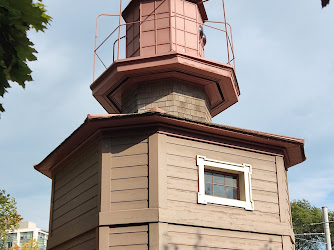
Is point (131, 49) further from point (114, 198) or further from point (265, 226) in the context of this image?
point (265, 226)

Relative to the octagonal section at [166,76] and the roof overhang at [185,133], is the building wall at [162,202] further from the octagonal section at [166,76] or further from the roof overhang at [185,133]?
the octagonal section at [166,76]

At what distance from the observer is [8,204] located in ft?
80.8

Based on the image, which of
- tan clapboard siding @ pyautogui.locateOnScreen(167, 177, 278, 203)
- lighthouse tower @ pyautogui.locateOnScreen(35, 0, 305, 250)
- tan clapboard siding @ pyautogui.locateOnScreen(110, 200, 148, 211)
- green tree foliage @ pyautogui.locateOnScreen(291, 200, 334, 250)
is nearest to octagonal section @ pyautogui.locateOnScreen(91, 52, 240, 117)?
lighthouse tower @ pyautogui.locateOnScreen(35, 0, 305, 250)

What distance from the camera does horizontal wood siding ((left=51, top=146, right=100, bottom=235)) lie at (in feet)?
40.0

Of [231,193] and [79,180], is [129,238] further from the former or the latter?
[231,193]

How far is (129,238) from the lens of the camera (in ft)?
36.4

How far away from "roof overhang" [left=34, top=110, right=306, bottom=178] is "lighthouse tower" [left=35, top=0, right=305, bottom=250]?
0.08ft

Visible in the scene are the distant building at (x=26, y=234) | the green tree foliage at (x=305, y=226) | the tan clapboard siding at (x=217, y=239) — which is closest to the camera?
the tan clapboard siding at (x=217, y=239)

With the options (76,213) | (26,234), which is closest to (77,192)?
(76,213)

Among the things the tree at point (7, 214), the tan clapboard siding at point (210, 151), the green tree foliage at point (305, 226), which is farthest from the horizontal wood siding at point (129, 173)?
the green tree foliage at point (305, 226)

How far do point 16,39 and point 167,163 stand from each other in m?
6.15

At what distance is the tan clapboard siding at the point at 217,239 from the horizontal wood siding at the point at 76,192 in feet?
6.60

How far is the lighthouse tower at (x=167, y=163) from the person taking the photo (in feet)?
37.0

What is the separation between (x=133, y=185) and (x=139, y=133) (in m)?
1.22
